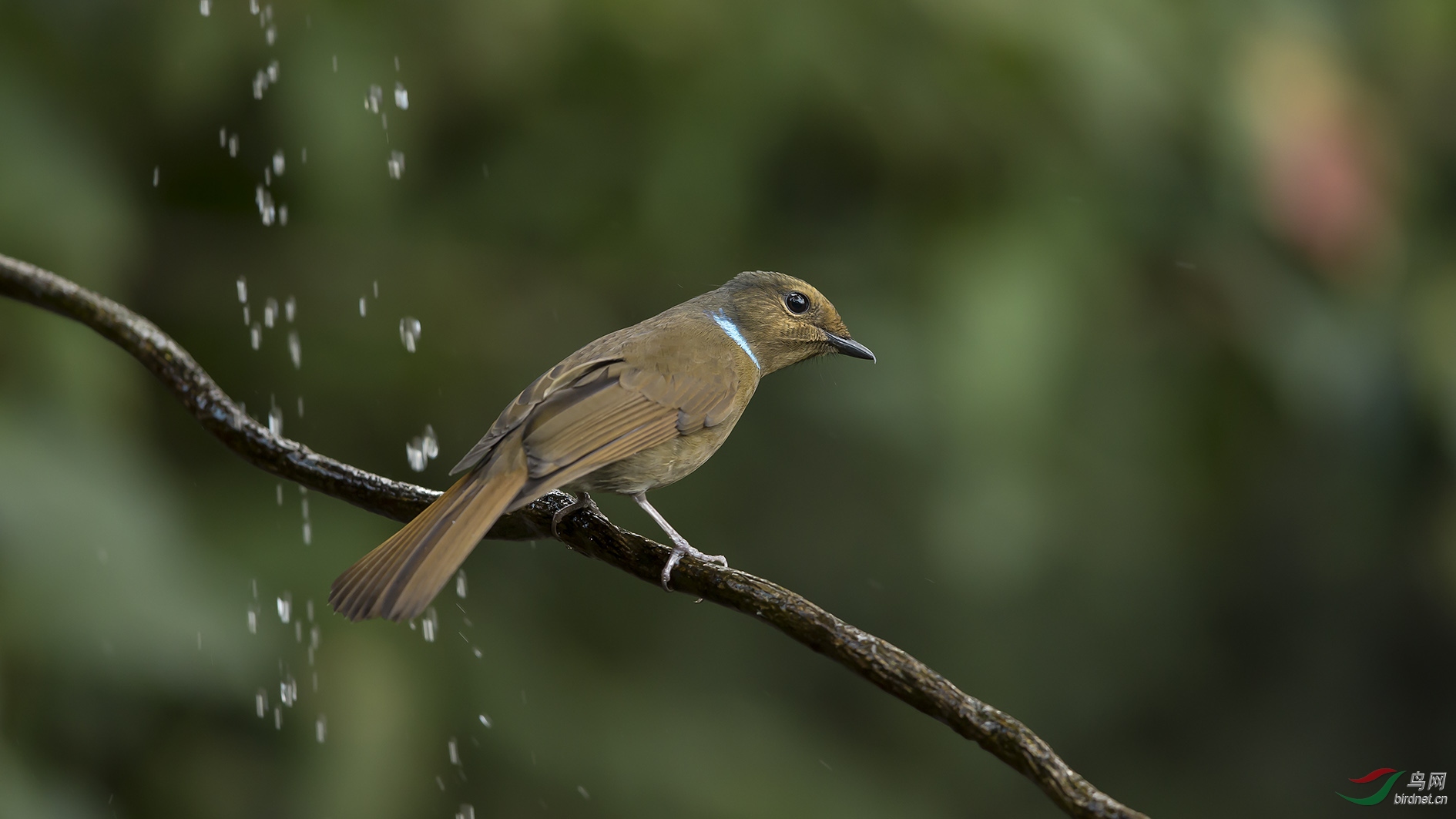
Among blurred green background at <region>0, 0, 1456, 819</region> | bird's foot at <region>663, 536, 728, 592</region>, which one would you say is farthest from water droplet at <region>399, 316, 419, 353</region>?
bird's foot at <region>663, 536, 728, 592</region>

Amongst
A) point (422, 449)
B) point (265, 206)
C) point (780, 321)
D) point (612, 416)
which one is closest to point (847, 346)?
point (780, 321)

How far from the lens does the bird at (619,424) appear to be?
79.9 inches

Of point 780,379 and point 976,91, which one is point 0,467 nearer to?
point 780,379

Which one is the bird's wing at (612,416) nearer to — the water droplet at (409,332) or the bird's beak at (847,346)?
the bird's beak at (847,346)

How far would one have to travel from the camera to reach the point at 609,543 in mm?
2232

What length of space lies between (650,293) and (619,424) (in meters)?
2.11

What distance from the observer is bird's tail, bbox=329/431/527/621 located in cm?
194

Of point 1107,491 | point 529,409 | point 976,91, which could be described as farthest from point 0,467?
point 1107,491

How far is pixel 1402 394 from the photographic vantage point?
13.8ft

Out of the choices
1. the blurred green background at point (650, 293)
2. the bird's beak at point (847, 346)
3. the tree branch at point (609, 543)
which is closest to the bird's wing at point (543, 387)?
the tree branch at point (609, 543)

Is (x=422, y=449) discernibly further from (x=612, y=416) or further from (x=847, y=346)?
(x=612, y=416)

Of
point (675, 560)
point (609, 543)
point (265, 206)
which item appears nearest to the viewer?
point (675, 560)

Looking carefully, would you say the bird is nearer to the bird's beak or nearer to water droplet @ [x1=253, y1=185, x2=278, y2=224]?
the bird's beak

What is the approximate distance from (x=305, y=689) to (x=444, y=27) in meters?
1.96
